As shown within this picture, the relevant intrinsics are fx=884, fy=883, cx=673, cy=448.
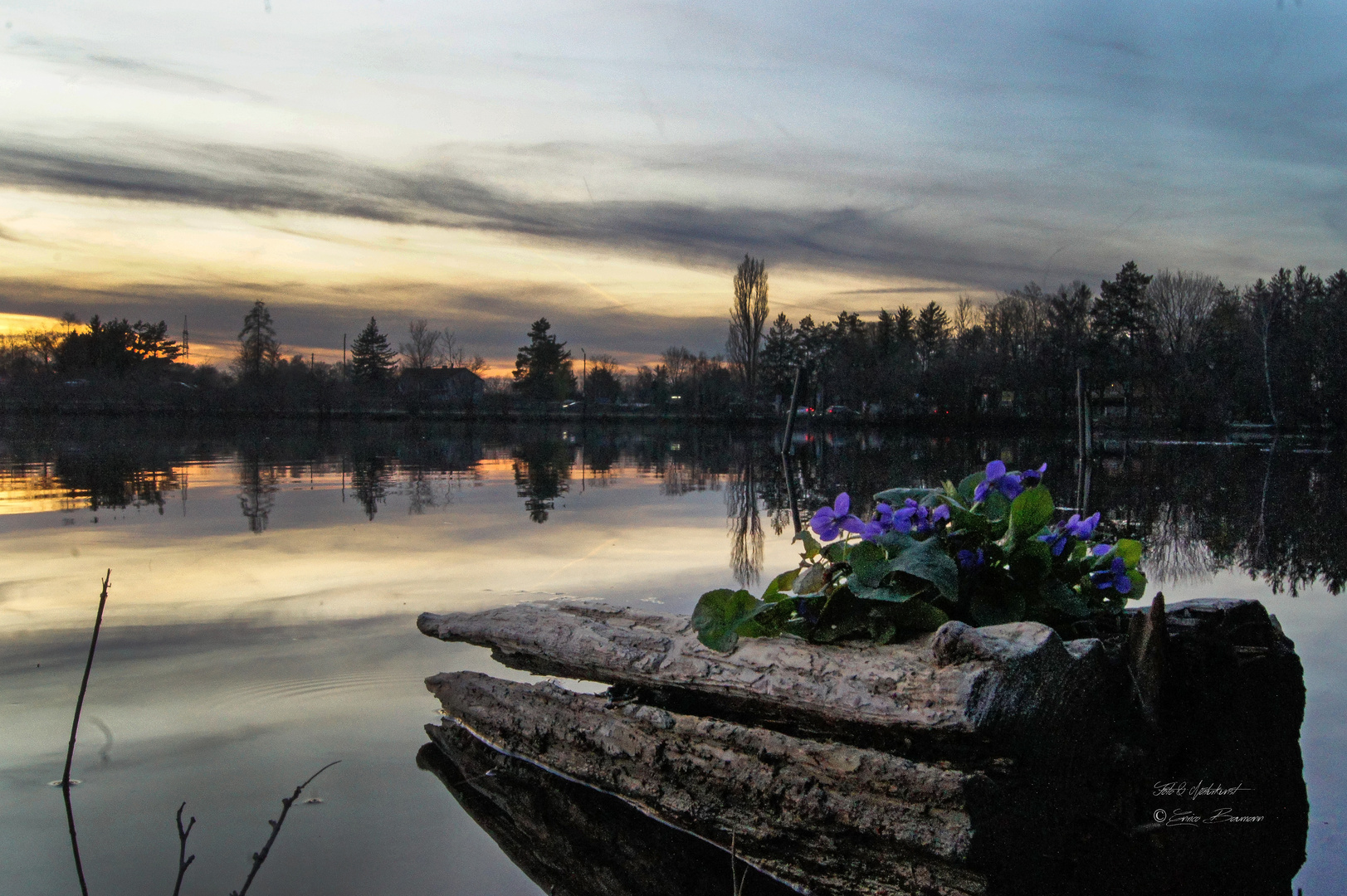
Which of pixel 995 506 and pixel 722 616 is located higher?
pixel 995 506

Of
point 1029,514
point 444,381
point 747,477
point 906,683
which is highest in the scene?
point 444,381

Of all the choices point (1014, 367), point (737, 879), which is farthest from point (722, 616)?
point (1014, 367)

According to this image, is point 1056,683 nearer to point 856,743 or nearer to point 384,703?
point 856,743

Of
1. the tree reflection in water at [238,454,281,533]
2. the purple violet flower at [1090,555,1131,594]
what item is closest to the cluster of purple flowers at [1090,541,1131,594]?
the purple violet flower at [1090,555,1131,594]

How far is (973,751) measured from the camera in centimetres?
268

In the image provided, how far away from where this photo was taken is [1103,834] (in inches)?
114

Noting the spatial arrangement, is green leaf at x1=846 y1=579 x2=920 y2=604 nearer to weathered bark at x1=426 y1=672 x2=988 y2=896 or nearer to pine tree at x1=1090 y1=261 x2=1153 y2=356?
weathered bark at x1=426 y1=672 x2=988 y2=896

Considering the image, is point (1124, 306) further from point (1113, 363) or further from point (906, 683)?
point (906, 683)

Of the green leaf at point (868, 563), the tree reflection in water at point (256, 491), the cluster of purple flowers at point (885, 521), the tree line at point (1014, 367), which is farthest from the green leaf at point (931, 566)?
the tree line at point (1014, 367)

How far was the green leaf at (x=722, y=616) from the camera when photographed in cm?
339

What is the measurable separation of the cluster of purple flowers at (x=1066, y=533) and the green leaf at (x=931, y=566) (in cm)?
43

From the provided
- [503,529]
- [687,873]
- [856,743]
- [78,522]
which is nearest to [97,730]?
[687,873]

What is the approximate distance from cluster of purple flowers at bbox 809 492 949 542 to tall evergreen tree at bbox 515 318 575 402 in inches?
3330

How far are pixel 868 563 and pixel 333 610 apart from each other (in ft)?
14.6
